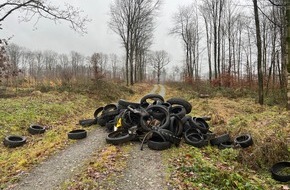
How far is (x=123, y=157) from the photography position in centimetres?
738

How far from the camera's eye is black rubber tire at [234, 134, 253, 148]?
27.7 ft

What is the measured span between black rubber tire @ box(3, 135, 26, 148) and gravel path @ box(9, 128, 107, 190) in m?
2.10

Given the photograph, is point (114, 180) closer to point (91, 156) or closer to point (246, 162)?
point (91, 156)

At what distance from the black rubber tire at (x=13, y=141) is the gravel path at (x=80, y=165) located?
213 cm

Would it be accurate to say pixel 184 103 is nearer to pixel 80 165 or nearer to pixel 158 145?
pixel 158 145

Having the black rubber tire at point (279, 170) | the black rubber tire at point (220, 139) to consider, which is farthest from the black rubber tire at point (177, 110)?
the black rubber tire at point (279, 170)

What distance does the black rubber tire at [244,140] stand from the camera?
27.7 feet

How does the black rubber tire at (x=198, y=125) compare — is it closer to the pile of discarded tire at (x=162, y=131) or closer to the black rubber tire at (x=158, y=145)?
the pile of discarded tire at (x=162, y=131)

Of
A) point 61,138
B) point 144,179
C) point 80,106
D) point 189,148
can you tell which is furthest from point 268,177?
point 80,106

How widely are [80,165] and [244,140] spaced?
5.51m

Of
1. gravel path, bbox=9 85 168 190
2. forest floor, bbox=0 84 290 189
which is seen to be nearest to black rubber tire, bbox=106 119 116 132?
forest floor, bbox=0 84 290 189

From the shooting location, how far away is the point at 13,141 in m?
9.25

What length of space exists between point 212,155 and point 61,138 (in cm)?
550

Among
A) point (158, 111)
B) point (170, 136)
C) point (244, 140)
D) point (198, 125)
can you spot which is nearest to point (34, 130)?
point (158, 111)
